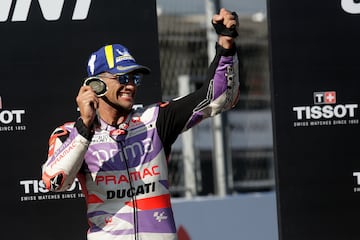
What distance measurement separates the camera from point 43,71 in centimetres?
462

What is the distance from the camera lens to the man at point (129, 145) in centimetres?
340

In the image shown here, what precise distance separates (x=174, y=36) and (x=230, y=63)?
415cm

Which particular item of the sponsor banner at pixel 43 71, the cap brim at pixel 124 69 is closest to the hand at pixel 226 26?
the cap brim at pixel 124 69

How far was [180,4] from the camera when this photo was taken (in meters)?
7.14

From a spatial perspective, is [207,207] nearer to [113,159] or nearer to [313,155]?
[313,155]

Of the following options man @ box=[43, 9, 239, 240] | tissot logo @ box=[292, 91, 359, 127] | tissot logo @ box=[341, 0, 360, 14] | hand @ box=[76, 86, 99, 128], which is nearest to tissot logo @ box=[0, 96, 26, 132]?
man @ box=[43, 9, 239, 240]

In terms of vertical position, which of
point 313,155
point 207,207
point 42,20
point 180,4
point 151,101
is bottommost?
point 207,207

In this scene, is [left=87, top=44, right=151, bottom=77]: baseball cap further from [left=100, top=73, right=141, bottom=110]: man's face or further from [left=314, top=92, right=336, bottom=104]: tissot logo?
[left=314, top=92, right=336, bottom=104]: tissot logo

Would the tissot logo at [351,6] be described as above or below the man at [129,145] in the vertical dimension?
above

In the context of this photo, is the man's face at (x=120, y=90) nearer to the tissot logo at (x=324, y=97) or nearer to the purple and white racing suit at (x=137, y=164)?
the purple and white racing suit at (x=137, y=164)

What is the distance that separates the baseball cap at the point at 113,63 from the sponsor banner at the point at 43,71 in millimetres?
1078

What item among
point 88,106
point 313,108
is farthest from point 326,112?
point 88,106

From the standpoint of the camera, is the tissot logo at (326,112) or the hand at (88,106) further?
the tissot logo at (326,112)

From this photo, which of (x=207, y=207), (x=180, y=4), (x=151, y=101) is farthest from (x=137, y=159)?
(x=180, y=4)
